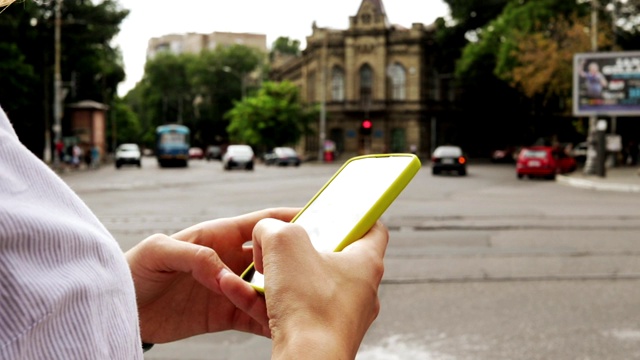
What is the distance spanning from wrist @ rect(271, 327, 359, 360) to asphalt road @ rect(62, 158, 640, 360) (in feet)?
12.2

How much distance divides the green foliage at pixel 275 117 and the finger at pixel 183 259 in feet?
198

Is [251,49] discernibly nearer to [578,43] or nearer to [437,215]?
[578,43]

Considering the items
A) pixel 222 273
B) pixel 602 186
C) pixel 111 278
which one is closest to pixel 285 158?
pixel 602 186

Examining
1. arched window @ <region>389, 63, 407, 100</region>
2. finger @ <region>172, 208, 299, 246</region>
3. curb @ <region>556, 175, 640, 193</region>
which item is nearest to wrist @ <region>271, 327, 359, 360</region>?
finger @ <region>172, 208, 299, 246</region>

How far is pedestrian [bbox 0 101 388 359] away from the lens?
74cm

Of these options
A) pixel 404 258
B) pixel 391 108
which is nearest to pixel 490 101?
pixel 391 108

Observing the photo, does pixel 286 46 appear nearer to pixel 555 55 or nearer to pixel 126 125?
pixel 126 125

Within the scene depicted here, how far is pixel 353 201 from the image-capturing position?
1379 millimetres

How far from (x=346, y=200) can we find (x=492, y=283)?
5.74m

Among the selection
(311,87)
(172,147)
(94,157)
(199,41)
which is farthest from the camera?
(199,41)

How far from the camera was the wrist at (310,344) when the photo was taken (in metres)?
0.96

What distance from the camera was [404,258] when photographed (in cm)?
850

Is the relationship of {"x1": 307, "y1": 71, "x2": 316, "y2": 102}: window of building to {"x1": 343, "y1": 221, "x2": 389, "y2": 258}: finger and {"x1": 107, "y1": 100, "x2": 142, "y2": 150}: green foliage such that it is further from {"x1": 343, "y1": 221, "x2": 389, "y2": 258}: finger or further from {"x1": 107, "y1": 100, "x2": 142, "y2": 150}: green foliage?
{"x1": 343, "y1": 221, "x2": 389, "y2": 258}: finger

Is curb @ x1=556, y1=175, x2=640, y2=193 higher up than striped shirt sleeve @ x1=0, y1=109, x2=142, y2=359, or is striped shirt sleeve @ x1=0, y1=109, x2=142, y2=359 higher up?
striped shirt sleeve @ x1=0, y1=109, x2=142, y2=359
